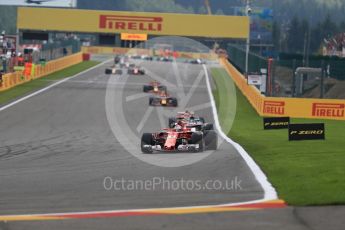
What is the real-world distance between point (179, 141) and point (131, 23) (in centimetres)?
4509

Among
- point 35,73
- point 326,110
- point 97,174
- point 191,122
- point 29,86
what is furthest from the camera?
point 35,73

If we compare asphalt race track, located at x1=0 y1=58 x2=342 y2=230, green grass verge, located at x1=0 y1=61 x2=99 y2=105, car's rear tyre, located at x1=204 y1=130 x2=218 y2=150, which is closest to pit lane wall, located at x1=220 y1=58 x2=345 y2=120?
asphalt race track, located at x1=0 y1=58 x2=342 y2=230

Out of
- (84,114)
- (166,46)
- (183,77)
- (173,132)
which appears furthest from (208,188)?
(166,46)

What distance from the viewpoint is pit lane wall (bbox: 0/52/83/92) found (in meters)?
48.6

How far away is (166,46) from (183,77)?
65341 millimetres

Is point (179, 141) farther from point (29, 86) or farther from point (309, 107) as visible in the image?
point (29, 86)

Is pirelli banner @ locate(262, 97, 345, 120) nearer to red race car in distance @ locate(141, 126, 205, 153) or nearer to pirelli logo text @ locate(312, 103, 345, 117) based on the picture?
pirelli logo text @ locate(312, 103, 345, 117)

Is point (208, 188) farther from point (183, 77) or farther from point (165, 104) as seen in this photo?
→ point (183, 77)

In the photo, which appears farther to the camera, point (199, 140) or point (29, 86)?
point (29, 86)

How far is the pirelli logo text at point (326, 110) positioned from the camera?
3572 centimetres

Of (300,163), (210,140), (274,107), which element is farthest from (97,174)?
(274,107)

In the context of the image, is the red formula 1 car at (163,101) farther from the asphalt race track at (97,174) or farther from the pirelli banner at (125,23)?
the pirelli banner at (125,23)

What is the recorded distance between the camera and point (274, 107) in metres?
36.1

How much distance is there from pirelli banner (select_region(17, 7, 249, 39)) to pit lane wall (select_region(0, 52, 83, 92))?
3767 mm
